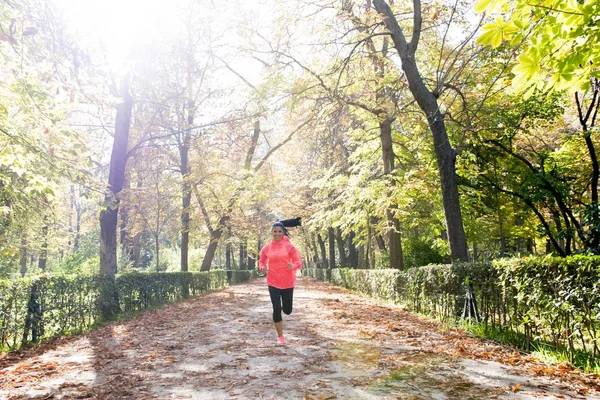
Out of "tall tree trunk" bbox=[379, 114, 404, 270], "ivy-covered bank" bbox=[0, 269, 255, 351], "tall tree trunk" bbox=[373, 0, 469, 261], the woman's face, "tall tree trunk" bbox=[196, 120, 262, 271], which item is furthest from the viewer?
"tall tree trunk" bbox=[196, 120, 262, 271]

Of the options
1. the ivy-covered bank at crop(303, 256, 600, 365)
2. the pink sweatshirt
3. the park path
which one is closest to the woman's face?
the pink sweatshirt

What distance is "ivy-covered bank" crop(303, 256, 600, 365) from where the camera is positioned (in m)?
4.91

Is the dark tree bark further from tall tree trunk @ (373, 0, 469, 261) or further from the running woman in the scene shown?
the running woman

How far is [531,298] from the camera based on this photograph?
19.4 feet

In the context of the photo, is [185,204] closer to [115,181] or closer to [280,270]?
[115,181]

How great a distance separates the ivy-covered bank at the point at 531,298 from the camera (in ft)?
16.1

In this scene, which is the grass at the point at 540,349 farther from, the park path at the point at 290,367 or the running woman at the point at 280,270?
the running woman at the point at 280,270

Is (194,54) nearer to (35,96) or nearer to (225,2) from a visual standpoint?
(225,2)

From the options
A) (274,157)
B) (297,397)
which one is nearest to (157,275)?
(297,397)

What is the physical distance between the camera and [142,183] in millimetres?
24797

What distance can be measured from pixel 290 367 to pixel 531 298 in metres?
3.54

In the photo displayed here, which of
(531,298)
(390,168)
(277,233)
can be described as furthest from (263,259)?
(390,168)

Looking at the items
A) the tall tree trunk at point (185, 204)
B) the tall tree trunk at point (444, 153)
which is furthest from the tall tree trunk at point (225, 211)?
the tall tree trunk at point (444, 153)

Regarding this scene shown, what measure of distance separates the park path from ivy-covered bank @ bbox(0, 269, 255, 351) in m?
0.50
